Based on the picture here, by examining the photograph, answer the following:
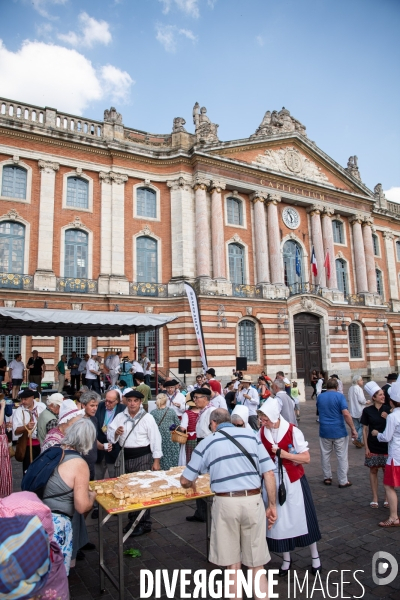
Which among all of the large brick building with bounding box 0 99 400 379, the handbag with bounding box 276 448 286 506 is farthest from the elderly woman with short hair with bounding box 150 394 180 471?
the large brick building with bounding box 0 99 400 379

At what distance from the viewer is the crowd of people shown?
137 inches

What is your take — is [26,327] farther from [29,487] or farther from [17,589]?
[17,589]

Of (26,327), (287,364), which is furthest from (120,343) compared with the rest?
(287,364)

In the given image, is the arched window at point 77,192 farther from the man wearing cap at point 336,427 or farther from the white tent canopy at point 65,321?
the man wearing cap at point 336,427

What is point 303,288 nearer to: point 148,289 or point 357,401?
point 148,289

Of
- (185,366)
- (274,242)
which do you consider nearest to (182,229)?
(274,242)

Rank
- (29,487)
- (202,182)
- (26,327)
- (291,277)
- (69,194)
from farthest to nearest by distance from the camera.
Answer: (291,277) → (202,182) → (69,194) → (26,327) → (29,487)

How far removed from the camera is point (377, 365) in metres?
28.1

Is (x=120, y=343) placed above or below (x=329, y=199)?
below

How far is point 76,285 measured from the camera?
65.7 ft

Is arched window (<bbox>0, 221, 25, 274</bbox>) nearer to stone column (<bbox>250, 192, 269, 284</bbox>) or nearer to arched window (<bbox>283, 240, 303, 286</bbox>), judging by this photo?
stone column (<bbox>250, 192, 269, 284</bbox>)

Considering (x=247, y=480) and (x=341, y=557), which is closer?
(x=247, y=480)

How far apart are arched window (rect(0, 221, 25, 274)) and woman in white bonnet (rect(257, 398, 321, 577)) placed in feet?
58.5

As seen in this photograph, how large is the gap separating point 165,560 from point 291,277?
23.2 meters
